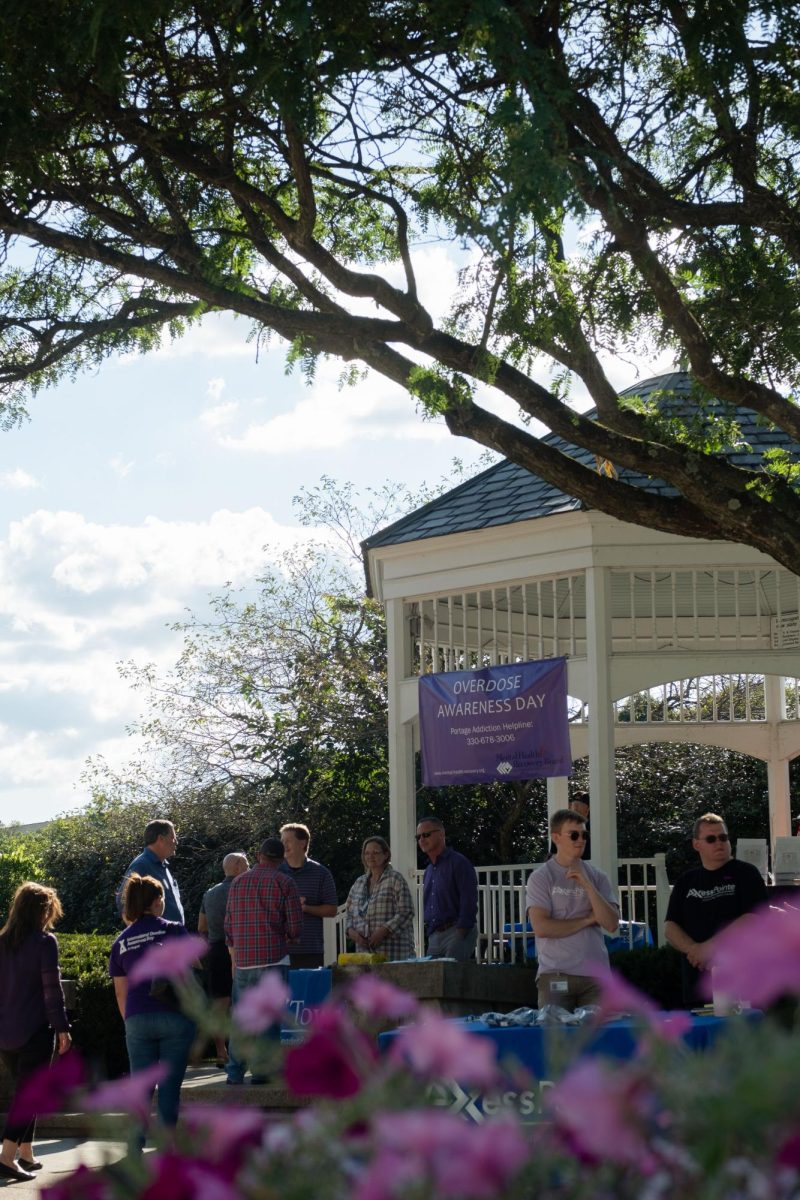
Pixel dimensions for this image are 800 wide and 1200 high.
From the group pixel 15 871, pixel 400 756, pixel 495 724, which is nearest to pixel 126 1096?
pixel 495 724

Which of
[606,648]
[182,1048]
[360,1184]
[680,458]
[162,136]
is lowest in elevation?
[182,1048]

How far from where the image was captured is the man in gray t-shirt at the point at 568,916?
28.1 ft

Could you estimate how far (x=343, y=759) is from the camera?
23156 mm

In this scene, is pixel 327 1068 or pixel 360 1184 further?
pixel 327 1068

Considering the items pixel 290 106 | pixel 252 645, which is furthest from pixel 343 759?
pixel 290 106

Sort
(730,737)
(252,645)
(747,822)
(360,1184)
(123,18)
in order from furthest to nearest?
(252,645) < (747,822) < (730,737) < (123,18) < (360,1184)

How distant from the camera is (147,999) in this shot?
26.8ft

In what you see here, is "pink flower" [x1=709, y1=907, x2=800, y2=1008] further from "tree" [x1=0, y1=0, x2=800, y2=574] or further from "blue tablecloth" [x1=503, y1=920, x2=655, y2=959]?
"blue tablecloth" [x1=503, y1=920, x2=655, y2=959]

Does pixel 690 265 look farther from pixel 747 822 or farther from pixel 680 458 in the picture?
pixel 747 822

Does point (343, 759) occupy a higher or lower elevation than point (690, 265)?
lower

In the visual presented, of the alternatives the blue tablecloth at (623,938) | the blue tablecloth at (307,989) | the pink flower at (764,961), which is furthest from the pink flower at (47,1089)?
the blue tablecloth at (623,938)

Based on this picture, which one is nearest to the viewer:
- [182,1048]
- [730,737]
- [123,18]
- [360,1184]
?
[360,1184]

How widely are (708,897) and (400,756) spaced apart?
644 cm

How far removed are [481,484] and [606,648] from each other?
3.32m
